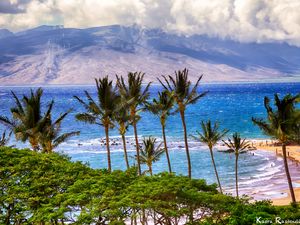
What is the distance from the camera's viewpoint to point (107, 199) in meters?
18.0

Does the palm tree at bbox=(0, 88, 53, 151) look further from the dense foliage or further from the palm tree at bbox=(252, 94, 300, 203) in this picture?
the palm tree at bbox=(252, 94, 300, 203)

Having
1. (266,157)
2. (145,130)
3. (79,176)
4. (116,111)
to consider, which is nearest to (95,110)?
(116,111)

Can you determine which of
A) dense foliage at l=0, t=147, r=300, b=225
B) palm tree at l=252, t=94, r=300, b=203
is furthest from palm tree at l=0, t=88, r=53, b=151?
palm tree at l=252, t=94, r=300, b=203

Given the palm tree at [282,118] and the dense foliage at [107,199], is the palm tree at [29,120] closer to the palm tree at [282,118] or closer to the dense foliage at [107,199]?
the dense foliage at [107,199]

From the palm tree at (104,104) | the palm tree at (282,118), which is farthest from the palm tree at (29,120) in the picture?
the palm tree at (282,118)

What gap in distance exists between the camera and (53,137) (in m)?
35.2

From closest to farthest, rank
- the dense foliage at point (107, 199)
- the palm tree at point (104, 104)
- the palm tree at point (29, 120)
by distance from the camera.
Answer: the dense foliage at point (107, 199) < the palm tree at point (29, 120) < the palm tree at point (104, 104)

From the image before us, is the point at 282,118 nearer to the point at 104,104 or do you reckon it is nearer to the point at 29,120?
the point at 104,104

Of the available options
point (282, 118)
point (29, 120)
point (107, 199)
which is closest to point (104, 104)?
point (29, 120)

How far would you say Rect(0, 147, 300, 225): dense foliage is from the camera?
56.4 ft

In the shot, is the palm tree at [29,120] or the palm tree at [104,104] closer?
the palm tree at [29,120]

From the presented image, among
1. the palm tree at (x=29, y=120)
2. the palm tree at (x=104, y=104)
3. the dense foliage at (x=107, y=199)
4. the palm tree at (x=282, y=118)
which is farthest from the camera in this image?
the palm tree at (x=104, y=104)

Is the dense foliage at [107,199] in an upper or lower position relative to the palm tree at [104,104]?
lower

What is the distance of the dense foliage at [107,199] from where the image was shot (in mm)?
17203
